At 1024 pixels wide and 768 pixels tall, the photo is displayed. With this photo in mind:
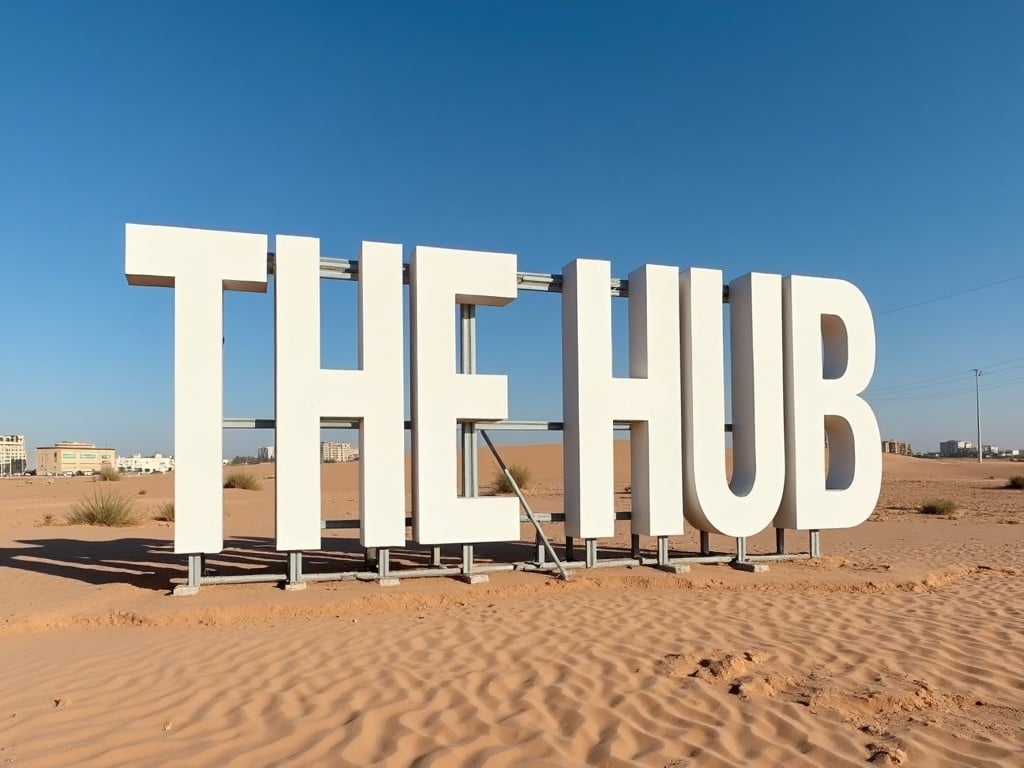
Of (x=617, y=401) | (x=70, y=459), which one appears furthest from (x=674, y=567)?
(x=70, y=459)

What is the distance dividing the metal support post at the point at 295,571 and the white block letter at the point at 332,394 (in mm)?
195

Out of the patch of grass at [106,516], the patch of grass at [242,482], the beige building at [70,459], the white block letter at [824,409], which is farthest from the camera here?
the beige building at [70,459]

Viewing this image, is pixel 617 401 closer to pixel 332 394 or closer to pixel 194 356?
pixel 332 394

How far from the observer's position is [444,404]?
9453 mm

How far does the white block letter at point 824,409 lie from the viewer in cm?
1082

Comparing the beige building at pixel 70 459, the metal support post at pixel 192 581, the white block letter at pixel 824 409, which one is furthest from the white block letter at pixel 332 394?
the beige building at pixel 70 459

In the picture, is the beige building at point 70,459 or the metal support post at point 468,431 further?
the beige building at point 70,459

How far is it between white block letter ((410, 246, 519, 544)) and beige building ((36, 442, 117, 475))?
92874mm

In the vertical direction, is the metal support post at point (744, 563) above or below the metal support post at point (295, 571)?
below

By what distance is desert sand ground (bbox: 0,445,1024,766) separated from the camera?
414 cm

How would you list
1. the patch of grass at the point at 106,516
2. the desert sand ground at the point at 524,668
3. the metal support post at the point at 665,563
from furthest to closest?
the patch of grass at the point at 106,516
the metal support post at the point at 665,563
the desert sand ground at the point at 524,668

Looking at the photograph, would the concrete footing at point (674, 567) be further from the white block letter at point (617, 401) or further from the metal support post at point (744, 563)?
the metal support post at point (744, 563)

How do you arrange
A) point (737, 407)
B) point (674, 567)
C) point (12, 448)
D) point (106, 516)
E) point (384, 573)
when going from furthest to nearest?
1. point (12, 448)
2. point (106, 516)
3. point (737, 407)
4. point (674, 567)
5. point (384, 573)

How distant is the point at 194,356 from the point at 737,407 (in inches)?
309
